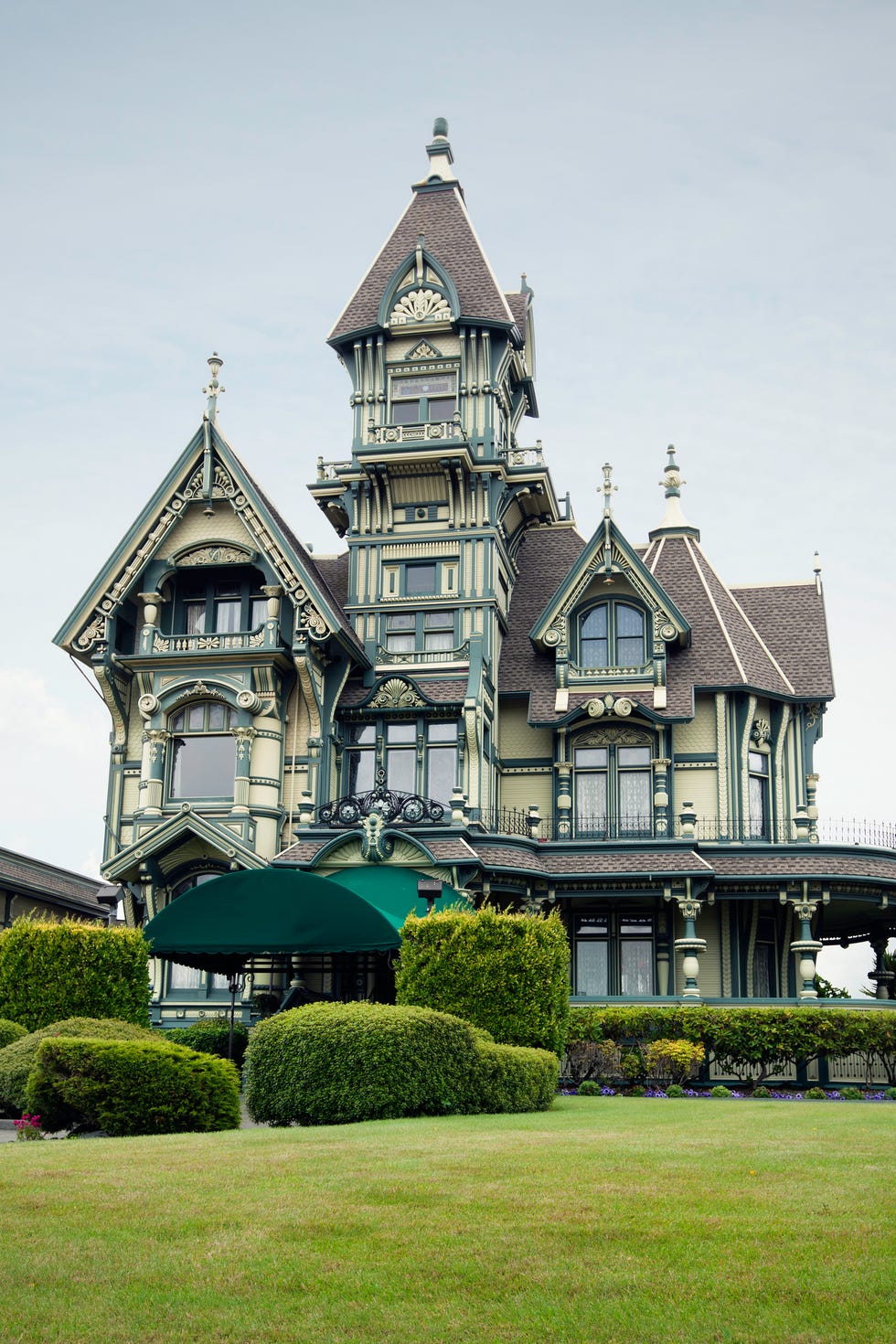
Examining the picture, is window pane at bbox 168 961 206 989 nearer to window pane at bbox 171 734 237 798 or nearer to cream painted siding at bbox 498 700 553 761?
window pane at bbox 171 734 237 798

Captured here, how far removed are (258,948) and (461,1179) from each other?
16665 mm

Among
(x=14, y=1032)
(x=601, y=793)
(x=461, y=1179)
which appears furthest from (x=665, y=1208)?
(x=601, y=793)

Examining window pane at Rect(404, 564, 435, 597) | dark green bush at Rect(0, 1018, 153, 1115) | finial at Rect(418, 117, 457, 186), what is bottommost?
dark green bush at Rect(0, 1018, 153, 1115)

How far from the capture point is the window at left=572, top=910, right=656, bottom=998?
3438cm

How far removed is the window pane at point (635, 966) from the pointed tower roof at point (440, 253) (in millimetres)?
17603

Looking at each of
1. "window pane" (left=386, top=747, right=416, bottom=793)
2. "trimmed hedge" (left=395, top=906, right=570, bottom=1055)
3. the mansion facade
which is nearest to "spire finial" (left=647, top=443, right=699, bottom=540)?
the mansion facade

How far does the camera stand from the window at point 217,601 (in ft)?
123

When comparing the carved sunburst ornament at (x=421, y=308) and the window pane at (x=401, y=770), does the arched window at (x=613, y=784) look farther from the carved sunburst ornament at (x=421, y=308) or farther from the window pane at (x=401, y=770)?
the carved sunburst ornament at (x=421, y=308)

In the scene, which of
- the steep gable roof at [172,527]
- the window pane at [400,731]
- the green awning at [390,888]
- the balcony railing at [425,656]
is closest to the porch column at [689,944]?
the green awning at [390,888]

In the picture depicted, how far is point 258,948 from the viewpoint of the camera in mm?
27641

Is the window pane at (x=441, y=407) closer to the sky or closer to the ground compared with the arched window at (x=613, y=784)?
closer to the sky

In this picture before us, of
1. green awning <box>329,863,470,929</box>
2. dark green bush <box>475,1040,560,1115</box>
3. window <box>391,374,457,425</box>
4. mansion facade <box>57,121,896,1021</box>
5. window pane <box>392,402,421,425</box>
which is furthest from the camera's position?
window pane <box>392,402,421,425</box>

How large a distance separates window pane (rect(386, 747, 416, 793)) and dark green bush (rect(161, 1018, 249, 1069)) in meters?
8.19

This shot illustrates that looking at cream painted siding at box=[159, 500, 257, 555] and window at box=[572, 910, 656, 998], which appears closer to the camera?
window at box=[572, 910, 656, 998]
